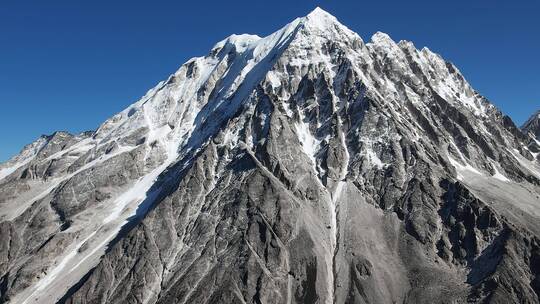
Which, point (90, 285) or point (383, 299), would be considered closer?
point (383, 299)

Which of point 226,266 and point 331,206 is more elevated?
point 331,206

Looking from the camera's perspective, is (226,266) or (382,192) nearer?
(226,266)

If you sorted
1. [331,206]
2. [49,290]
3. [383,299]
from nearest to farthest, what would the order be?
[383,299], [49,290], [331,206]

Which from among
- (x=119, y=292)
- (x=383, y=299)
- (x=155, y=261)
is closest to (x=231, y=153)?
(x=155, y=261)

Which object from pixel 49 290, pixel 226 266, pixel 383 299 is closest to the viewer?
pixel 383 299

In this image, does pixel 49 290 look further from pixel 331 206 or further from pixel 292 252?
pixel 331 206

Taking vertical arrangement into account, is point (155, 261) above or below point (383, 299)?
above

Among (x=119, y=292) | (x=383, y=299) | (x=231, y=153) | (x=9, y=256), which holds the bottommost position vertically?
(x=383, y=299)

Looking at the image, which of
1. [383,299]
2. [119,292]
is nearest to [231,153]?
[119,292]

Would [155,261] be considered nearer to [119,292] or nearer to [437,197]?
[119,292]
